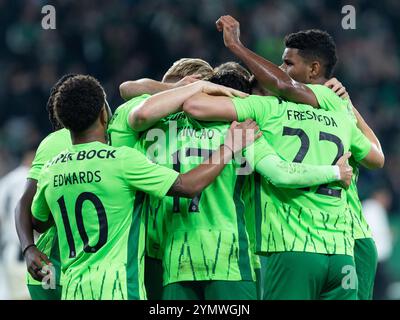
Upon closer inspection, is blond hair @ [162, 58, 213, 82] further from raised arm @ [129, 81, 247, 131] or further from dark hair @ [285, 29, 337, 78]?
dark hair @ [285, 29, 337, 78]

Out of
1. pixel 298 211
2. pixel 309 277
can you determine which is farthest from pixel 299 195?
pixel 309 277

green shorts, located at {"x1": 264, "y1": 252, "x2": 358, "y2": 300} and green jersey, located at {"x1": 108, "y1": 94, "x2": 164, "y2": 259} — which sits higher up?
green jersey, located at {"x1": 108, "y1": 94, "x2": 164, "y2": 259}

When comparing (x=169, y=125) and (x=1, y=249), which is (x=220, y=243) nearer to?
(x=169, y=125)

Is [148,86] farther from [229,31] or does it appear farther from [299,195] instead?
[299,195]

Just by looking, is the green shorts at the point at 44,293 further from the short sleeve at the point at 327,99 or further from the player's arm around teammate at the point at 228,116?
the short sleeve at the point at 327,99

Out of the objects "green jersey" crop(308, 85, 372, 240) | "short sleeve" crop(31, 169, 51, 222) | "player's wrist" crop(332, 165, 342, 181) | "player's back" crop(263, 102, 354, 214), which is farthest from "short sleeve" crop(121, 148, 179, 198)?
"green jersey" crop(308, 85, 372, 240)

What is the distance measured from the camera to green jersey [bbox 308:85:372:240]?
18.8 ft

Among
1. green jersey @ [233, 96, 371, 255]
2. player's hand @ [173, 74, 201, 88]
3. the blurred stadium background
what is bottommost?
green jersey @ [233, 96, 371, 255]

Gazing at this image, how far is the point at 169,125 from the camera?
18.2 feet

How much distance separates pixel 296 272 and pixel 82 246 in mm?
1231

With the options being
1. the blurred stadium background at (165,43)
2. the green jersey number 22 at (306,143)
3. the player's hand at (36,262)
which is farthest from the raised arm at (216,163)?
the blurred stadium background at (165,43)

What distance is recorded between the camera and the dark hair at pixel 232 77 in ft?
18.8

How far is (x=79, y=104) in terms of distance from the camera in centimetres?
508

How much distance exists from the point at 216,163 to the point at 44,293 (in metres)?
1.43
